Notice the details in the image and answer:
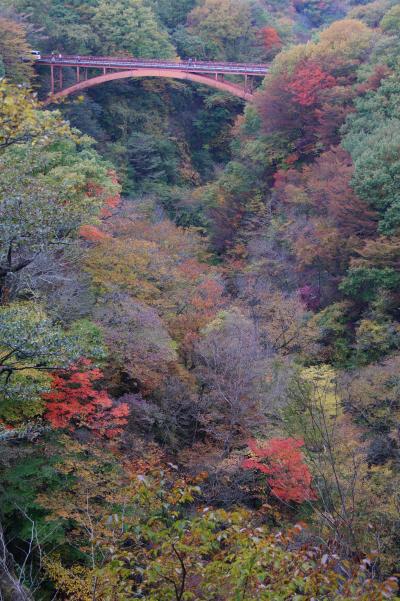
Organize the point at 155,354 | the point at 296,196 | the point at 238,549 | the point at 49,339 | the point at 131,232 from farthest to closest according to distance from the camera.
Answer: the point at 296,196, the point at 131,232, the point at 155,354, the point at 49,339, the point at 238,549

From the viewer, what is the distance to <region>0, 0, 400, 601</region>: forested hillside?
13.3 ft

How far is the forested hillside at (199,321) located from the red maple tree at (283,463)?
55 mm

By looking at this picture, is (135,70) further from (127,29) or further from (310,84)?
(310,84)

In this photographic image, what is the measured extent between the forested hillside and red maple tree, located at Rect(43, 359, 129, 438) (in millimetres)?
53

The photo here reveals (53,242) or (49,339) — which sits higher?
(53,242)

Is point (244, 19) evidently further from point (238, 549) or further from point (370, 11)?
point (238, 549)

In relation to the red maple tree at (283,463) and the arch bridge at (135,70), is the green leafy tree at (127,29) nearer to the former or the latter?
the arch bridge at (135,70)

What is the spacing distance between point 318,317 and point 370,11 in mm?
21170

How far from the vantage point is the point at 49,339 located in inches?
A: 231

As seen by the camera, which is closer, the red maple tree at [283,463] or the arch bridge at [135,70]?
the red maple tree at [283,463]

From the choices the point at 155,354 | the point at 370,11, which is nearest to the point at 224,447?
the point at 155,354

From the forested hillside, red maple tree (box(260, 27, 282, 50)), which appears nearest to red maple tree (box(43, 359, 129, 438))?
the forested hillside

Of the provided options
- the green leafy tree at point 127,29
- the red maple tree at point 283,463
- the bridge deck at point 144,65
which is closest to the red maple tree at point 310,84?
the bridge deck at point 144,65

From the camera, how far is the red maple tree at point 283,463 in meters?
10.2
